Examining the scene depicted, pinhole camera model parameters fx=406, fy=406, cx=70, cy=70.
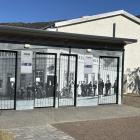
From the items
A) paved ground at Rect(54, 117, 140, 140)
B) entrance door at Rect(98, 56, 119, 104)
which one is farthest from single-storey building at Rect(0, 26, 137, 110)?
paved ground at Rect(54, 117, 140, 140)

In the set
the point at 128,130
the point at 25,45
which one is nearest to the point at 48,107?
the point at 25,45

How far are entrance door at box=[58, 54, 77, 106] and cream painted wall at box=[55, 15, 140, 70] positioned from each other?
8727 mm

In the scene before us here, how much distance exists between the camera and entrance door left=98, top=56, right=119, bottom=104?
19.1 m

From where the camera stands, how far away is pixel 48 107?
17234 mm

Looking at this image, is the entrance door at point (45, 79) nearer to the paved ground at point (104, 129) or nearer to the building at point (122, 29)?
the paved ground at point (104, 129)

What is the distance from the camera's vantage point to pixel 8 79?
1623 cm

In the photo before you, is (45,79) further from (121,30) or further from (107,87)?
(121,30)

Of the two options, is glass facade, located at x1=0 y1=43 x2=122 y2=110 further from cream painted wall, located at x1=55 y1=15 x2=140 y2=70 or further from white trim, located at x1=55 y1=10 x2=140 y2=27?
cream painted wall, located at x1=55 y1=15 x2=140 y2=70

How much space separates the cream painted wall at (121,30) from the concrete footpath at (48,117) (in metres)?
9.13

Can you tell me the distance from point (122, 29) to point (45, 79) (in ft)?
40.7

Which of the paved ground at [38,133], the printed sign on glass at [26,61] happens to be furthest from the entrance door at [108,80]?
the paved ground at [38,133]

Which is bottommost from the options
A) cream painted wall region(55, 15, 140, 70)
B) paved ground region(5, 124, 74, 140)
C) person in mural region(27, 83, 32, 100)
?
paved ground region(5, 124, 74, 140)

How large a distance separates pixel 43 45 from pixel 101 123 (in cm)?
455

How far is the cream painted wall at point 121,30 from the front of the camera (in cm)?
2700
